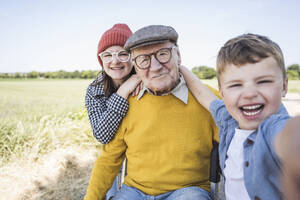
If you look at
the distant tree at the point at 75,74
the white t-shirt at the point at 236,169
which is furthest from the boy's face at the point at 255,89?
the distant tree at the point at 75,74

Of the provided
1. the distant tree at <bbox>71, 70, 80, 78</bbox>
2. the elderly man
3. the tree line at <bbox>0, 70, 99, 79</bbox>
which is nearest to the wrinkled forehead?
the elderly man

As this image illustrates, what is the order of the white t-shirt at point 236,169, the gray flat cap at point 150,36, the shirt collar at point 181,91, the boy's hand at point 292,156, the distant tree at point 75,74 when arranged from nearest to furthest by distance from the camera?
the boy's hand at point 292,156 < the white t-shirt at point 236,169 < the gray flat cap at point 150,36 < the shirt collar at point 181,91 < the distant tree at point 75,74

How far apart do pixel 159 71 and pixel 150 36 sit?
0.29 meters

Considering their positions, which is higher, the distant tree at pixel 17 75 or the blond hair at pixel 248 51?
the blond hair at pixel 248 51

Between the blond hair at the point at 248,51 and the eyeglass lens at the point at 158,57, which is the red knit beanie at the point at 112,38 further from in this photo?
the blond hair at the point at 248,51

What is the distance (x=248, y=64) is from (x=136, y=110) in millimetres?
1089

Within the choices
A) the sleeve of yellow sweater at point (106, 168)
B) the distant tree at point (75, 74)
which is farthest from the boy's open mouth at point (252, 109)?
the distant tree at point (75, 74)

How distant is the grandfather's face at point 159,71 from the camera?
1.74 m

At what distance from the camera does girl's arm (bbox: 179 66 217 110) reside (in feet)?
5.86

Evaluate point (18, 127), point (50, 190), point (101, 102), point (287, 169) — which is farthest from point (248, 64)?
point (18, 127)

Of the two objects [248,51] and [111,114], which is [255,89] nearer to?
[248,51]

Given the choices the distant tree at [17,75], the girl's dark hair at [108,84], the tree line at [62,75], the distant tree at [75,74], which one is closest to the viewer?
the girl's dark hair at [108,84]

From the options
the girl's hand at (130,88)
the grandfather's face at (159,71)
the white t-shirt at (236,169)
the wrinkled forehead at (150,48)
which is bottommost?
the white t-shirt at (236,169)

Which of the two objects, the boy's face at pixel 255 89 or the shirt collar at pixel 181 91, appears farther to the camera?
the shirt collar at pixel 181 91
